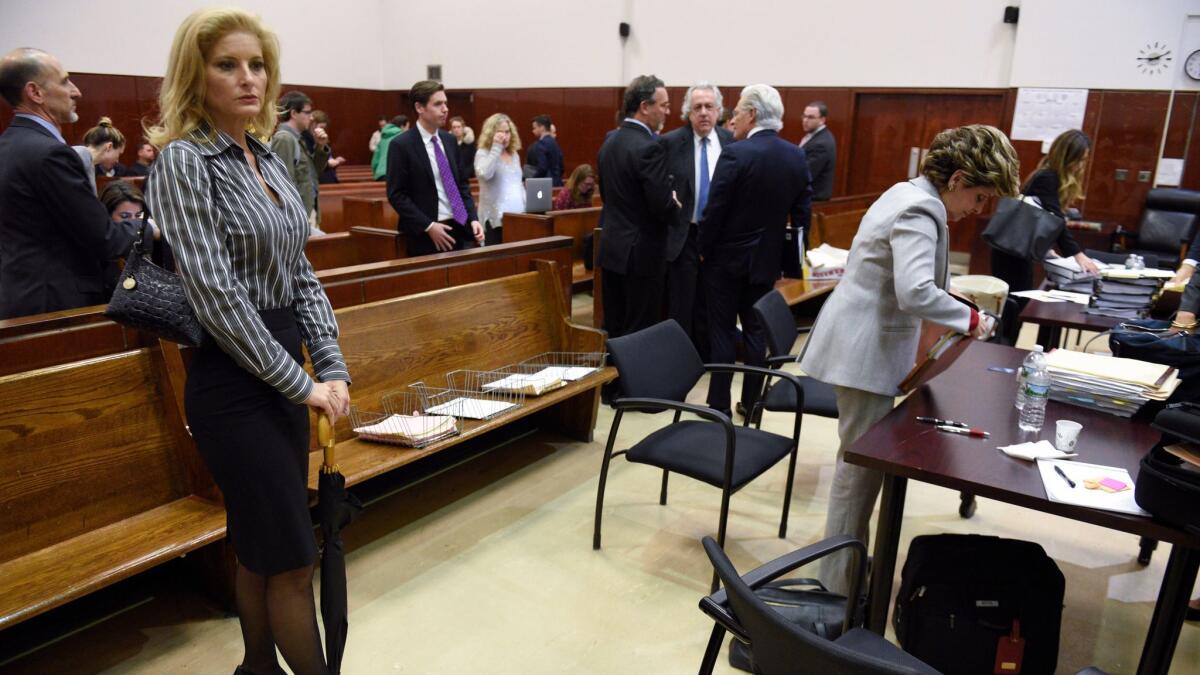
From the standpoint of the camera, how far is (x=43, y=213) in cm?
254

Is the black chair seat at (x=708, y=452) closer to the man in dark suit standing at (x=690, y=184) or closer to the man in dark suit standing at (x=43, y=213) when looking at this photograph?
the man in dark suit standing at (x=690, y=184)

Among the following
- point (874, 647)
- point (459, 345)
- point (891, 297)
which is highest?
point (891, 297)

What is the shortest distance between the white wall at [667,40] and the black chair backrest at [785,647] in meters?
7.54

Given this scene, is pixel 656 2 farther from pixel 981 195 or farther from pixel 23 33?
pixel 981 195

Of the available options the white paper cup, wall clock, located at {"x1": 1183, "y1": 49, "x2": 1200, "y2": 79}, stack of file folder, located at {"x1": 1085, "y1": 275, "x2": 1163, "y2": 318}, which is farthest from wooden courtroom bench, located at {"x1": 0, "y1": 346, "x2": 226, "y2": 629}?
wall clock, located at {"x1": 1183, "y1": 49, "x2": 1200, "y2": 79}

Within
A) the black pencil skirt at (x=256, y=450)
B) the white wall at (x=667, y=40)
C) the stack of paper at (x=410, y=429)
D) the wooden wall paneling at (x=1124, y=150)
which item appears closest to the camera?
the black pencil skirt at (x=256, y=450)

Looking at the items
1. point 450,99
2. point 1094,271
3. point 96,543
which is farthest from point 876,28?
point 96,543

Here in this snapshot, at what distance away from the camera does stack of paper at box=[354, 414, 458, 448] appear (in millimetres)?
2785

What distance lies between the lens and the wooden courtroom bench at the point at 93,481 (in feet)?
6.73

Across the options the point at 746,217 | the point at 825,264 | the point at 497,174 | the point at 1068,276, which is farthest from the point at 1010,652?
the point at 497,174

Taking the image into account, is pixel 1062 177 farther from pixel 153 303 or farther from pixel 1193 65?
pixel 1193 65

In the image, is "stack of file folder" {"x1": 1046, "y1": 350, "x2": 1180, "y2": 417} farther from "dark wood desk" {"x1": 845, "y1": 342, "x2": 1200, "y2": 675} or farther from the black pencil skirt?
the black pencil skirt

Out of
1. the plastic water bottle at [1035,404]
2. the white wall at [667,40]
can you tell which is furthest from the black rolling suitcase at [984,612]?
the white wall at [667,40]

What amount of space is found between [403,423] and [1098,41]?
8.15m
